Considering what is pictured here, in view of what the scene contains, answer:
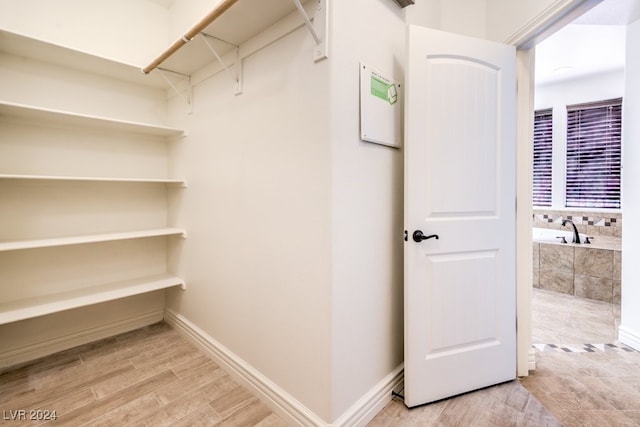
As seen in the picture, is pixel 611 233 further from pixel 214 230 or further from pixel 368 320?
pixel 214 230

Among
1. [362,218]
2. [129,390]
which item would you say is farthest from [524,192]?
[129,390]

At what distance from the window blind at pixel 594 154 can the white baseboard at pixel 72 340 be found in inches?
216

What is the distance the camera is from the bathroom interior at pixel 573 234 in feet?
8.56

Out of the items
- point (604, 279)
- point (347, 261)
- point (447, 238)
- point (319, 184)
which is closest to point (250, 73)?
point (319, 184)

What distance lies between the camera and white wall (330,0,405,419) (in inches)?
49.8

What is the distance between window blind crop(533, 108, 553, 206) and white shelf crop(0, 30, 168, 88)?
5.06 m

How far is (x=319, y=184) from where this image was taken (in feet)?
4.20

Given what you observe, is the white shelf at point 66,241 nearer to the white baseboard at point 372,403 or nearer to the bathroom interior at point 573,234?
the white baseboard at point 372,403

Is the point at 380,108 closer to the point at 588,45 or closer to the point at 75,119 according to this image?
the point at 75,119

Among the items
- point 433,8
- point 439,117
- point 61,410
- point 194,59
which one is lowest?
point 61,410

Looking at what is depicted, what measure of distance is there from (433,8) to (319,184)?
5.17 feet

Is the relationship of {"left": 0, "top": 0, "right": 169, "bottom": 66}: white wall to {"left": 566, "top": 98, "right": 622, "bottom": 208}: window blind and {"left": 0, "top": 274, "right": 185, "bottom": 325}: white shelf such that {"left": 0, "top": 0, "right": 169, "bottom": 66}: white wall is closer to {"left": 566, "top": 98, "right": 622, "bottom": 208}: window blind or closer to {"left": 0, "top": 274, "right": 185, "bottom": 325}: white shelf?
{"left": 0, "top": 274, "right": 185, "bottom": 325}: white shelf

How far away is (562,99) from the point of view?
4102 mm

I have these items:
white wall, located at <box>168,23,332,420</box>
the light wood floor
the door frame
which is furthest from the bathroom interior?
white wall, located at <box>168,23,332,420</box>
